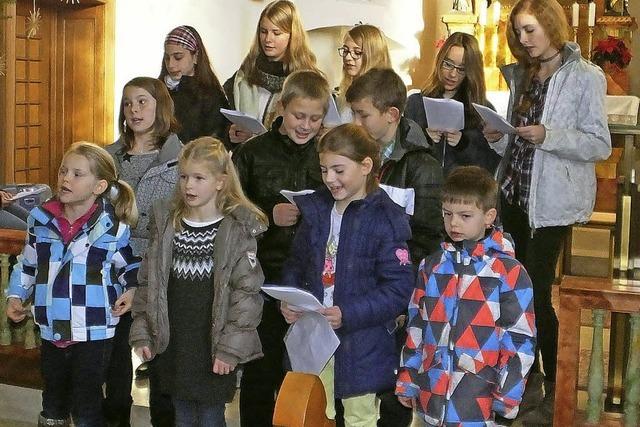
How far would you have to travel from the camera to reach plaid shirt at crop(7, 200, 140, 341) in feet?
12.2

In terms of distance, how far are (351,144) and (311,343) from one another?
66 centimetres

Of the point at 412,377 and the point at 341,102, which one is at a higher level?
the point at 341,102

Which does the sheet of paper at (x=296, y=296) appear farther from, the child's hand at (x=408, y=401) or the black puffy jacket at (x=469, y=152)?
the black puffy jacket at (x=469, y=152)

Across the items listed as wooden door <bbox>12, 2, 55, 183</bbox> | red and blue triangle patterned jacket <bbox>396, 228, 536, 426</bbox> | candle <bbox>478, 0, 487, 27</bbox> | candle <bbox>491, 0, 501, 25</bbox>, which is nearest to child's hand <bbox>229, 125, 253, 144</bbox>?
red and blue triangle patterned jacket <bbox>396, 228, 536, 426</bbox>

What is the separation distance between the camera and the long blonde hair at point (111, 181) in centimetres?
379

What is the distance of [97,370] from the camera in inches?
148

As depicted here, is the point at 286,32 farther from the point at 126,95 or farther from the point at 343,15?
the point at 343,15

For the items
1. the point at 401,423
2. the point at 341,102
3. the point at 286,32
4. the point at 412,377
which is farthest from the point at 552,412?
the point at 286,32

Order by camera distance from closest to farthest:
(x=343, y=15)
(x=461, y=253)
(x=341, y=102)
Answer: (x=461, y=253) < (x=341, y=102) < (x=343, y=15)

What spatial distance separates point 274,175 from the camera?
13.1ft

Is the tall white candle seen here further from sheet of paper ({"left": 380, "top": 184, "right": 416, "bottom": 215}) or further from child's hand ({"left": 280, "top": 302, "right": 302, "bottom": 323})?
child's hand ({"left": 280, "top": 302, "right": 302, "bottom": 323})

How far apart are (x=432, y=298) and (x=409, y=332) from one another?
0.14 metres

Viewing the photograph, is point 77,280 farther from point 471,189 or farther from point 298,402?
point 471,189

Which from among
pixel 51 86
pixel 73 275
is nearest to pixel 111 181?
pixel 73 275
